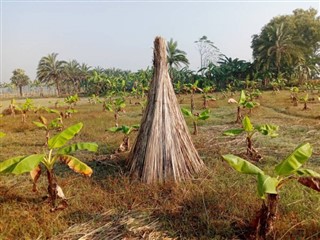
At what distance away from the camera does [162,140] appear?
498 cm

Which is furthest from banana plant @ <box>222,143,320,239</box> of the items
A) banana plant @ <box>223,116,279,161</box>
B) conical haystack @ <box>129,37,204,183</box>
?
banana plant @ <box>223,116,279,161</box>

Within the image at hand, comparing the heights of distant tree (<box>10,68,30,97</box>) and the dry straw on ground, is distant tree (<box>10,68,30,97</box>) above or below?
above

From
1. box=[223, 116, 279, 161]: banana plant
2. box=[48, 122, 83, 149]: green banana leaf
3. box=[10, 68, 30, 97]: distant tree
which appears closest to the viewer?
box=[48, 122, 83, 149]: green banana leaf

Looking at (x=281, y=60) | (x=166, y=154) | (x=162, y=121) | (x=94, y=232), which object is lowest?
(x=94, y=232)

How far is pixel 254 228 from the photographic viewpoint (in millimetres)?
3148

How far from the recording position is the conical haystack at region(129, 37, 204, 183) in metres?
4.89

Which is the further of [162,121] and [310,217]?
[162,121]

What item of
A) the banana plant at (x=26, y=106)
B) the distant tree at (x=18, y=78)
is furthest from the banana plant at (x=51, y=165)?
the distant tree at (x=18, y=78)

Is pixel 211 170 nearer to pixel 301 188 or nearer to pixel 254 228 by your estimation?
pixel 301 188

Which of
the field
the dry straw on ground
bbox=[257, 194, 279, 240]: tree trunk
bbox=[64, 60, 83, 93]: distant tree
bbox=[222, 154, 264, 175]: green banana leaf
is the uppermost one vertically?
bbox=[64, 60, 83, 93]: distant tree

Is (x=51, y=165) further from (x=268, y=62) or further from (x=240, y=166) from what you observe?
(x=268, y=62)

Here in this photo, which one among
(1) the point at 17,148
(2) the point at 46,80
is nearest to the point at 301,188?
(1) the point at 17,148

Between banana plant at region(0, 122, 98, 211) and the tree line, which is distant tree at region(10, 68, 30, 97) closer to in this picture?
the tree line

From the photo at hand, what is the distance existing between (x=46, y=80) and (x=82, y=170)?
55500mm
